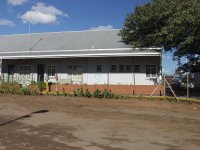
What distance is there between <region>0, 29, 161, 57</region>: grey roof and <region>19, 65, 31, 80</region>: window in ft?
5.14

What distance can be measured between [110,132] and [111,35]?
67.3 feet

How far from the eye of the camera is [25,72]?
30344 mm

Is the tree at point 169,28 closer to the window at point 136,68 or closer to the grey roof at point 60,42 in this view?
the grey roof at point 60,42

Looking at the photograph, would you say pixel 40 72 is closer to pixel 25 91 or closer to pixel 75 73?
pixel 75 73

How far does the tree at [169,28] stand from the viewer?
744 inches

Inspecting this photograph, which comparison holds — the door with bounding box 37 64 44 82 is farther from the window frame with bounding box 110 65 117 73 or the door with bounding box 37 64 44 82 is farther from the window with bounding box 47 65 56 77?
the window frame with bounding box 110 65 117 73

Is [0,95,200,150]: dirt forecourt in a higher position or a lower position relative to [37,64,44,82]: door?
lower

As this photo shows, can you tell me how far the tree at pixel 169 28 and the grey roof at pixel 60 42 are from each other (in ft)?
5.15

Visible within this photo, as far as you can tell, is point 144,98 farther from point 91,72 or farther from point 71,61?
point 71,61

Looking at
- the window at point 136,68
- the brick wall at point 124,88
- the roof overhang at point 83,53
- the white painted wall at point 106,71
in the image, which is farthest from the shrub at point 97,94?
the window at point 136,68

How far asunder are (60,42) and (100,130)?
21159mm

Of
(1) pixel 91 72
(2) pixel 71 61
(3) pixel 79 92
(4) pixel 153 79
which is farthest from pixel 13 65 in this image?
(4) pixel 153 79

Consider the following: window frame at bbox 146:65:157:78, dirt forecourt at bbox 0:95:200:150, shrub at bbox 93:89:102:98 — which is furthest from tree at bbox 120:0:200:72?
dirt forecourt at bbox 0:95:200:150

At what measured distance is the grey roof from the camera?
27750mm
